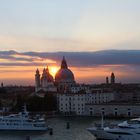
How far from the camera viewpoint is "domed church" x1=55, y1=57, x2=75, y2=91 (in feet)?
109

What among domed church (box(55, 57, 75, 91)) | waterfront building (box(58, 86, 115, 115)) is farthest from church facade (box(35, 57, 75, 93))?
waterfront building (box(58, 86, 115, 115))

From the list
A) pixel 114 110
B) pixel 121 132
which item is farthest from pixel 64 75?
pixel 121 132

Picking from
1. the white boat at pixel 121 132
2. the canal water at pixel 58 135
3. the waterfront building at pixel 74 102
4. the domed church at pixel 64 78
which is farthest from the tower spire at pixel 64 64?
the white boat at pixel 121 132

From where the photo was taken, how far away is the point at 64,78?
111ft

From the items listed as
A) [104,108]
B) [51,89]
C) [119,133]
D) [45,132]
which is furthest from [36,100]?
[119,133]

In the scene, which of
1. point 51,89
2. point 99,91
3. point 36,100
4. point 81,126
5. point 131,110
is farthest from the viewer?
point 51,89

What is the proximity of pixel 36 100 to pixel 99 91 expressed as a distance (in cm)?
386

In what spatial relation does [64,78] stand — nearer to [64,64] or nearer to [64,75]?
[64,75]

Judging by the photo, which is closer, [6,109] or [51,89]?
[6,109]

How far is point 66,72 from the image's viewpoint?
113 feet

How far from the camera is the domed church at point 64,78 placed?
33.1 metres

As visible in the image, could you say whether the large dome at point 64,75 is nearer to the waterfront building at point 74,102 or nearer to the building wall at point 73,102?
the waterfront building at point 74,102

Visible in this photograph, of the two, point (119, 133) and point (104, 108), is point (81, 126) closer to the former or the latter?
point (119, 133)

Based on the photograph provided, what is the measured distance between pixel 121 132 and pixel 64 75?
67.1ft
